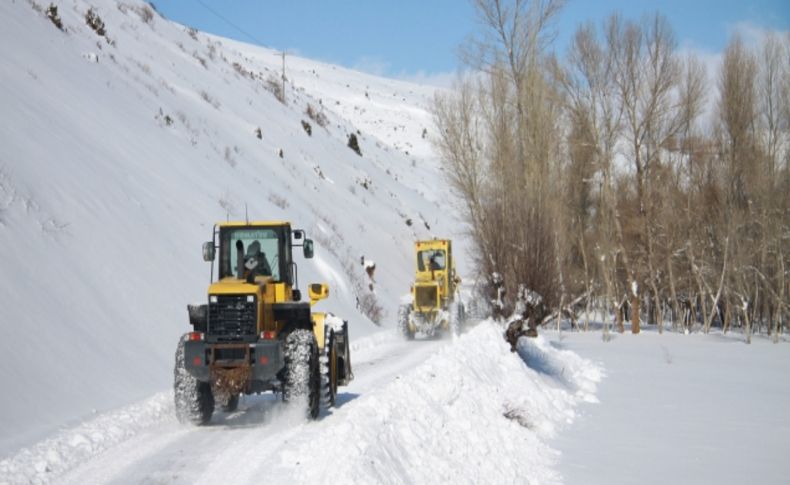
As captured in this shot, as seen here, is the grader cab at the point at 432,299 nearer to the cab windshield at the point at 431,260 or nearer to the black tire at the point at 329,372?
the cab windshield at the point at 431,260

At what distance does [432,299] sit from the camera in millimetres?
22812

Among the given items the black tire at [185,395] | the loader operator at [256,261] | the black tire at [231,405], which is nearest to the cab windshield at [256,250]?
the loader operator at [256,261]

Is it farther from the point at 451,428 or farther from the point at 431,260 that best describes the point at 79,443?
the point at 431,260

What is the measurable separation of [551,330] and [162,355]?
25.6 m

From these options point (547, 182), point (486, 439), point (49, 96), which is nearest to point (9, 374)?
point (486, 439)

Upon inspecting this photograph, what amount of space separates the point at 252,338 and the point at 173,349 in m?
4.67

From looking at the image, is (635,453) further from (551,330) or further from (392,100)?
(392,100)

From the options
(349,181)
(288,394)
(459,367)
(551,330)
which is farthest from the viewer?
(349,181)

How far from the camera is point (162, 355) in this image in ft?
42.1

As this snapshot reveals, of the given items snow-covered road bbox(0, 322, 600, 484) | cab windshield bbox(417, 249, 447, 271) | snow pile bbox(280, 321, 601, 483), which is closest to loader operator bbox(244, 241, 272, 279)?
snow-covered road bbox(0, 322, 600, 484)

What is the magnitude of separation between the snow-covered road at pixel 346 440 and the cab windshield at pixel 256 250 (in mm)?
2069

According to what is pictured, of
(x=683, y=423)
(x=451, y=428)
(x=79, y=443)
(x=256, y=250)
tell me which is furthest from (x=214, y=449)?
(x=683, y=423)

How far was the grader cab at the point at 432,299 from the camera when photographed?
22312 mm

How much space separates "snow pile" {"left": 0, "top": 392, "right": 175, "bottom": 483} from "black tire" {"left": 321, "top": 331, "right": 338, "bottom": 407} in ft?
7.07
